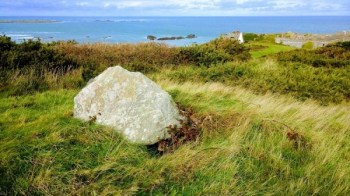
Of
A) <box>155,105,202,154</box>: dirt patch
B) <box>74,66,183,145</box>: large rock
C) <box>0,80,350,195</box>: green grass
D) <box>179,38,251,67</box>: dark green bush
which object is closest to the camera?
<box>0,80,350,195</box>: green grass

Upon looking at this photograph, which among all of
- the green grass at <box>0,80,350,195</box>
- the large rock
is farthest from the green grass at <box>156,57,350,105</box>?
the large rock

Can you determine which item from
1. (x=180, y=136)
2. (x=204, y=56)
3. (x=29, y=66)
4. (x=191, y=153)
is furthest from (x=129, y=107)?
(x=204, y=56)

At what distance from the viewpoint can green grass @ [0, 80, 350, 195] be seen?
3660mm

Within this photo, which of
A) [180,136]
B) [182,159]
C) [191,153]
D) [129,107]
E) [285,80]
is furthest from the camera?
[285,80]

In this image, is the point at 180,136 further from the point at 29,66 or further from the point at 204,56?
the point at 204,56

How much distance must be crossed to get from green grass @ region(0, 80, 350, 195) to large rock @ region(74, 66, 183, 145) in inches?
9.0

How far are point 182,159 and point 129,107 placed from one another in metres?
1.47

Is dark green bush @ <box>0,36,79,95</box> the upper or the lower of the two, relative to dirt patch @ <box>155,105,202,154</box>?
upper

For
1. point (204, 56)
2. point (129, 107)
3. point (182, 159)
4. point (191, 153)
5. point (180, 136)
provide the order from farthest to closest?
point (204, 56)
point (129, 107)
point (180, 136)
point (191, 153)
point (182, 159)

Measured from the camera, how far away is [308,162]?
4457 millimetres

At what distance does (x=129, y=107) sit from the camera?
17.1 ft

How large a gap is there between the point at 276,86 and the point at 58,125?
6692mm

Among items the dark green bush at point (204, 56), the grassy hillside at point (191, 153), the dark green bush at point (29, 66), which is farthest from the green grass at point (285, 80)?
the dark green bush at point (29, 66)

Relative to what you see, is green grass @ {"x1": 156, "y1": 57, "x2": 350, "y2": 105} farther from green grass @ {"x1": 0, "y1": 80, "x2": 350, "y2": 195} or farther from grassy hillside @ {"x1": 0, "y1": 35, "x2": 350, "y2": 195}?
green grass @ {"x1": 0, "y1": 80, "x2": 350, "y2": 195}
